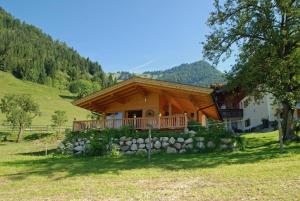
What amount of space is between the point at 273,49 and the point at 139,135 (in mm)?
Result: 10667

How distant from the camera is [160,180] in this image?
37.2 ft

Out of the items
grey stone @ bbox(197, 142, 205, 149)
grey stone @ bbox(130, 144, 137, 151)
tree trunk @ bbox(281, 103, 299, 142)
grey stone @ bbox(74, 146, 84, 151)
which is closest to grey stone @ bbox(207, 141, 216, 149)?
grey stone @ bbox(197, 142, 205, 149)

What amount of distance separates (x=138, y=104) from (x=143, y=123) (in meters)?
4.41

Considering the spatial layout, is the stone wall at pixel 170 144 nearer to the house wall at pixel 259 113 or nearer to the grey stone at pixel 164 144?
the grey stone at pixel 164 144

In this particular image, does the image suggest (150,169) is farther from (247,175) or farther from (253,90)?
(253,90)

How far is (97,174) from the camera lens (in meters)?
13.0

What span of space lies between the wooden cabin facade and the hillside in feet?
349

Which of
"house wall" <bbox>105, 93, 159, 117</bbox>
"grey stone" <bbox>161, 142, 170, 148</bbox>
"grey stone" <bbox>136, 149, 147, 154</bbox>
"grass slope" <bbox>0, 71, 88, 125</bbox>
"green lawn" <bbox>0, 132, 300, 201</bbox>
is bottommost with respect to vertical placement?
"green lawn" <bbox>0, 132, 300, 201</bbox>

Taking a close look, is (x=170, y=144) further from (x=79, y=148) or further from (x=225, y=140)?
(x=79, y=148)

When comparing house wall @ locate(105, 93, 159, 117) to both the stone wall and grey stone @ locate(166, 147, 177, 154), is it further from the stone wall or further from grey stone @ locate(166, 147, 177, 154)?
grey stone @ locate(166, 147, 177, 154)

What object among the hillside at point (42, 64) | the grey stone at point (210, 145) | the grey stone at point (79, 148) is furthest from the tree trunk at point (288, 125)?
the hillside at point (42, 64)

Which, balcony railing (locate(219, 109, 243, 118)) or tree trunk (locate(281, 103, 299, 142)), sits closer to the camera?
tree trunk (locate(281, 103, 299, 142))

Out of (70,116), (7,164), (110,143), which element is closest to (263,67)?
(110,143)

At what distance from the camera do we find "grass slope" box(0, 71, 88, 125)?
76.9 meters
